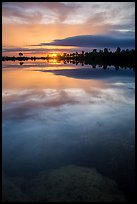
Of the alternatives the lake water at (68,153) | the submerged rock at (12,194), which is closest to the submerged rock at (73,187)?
the lake water at (68,153)

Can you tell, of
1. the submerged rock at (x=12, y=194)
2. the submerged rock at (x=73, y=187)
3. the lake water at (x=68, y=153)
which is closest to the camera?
the submerged rock at (x=12, y=194)

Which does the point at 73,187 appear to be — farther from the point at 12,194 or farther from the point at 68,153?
the point at 68,153

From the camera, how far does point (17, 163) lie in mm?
10391

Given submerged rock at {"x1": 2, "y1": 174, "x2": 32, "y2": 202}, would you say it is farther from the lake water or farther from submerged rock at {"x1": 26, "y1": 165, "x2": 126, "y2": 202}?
submerged rock at {"x1": 26, "y1": 165, "x2": 126, "y2": 202}

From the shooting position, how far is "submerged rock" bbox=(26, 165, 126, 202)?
7945 millimetres

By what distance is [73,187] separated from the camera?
27.7ft

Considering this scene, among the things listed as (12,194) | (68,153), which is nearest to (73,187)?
(12,194)

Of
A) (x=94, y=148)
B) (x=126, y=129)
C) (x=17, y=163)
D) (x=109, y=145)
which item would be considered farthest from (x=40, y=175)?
(x=126, y=129)

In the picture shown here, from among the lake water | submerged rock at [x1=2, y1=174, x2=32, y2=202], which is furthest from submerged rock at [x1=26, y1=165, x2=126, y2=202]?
submerged rock at [x1=2, y1=174, x2=32, y2=202]

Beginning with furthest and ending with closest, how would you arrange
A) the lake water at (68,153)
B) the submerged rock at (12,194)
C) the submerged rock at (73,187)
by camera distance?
the lake water at (68,153) → the submerged rock at (73,187) → the submerged rock at (12,194)

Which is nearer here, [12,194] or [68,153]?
[12,194]

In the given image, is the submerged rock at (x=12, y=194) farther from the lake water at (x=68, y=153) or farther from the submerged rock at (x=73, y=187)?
the submerged rock at (x=73, y=187)

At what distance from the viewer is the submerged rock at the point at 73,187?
7.95 m

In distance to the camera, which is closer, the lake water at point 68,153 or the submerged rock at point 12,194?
the submerged rock at point 12,194
